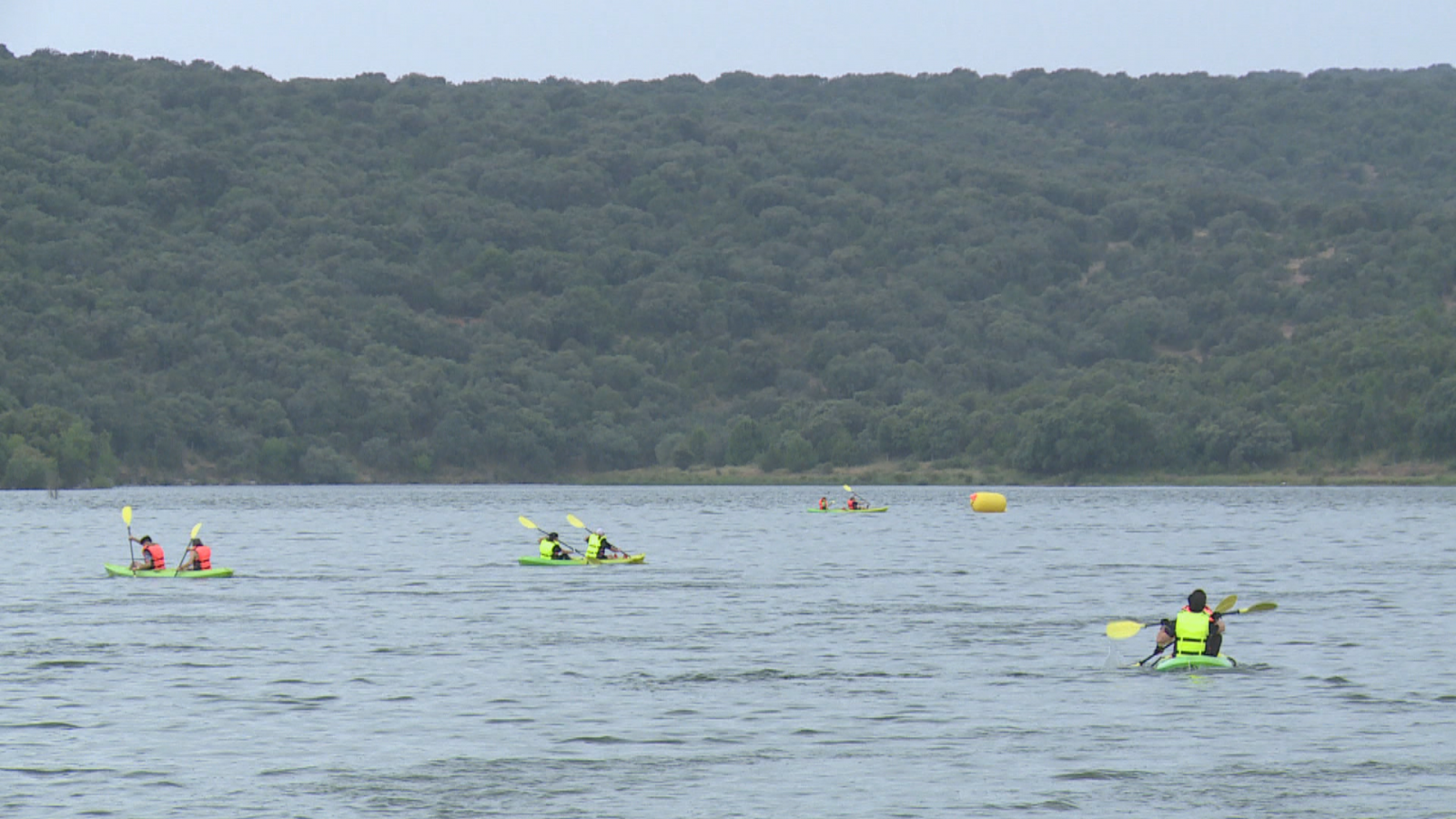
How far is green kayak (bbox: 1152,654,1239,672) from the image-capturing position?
3838cm

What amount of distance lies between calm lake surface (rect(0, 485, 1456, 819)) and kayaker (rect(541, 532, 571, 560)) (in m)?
1.00

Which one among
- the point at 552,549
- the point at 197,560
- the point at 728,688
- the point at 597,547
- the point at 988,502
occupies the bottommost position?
the point at 728,688

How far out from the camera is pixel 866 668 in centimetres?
3994

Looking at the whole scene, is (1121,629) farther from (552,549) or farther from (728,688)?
(552,549)

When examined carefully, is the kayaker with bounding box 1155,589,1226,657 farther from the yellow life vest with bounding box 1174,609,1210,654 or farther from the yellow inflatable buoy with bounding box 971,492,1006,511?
the yellow inflatable buoy with bounding box 971,492,1006,511

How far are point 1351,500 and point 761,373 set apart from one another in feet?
264

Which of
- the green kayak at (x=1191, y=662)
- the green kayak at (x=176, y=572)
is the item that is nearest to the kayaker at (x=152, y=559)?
the green kayak at (x=176, y=572)

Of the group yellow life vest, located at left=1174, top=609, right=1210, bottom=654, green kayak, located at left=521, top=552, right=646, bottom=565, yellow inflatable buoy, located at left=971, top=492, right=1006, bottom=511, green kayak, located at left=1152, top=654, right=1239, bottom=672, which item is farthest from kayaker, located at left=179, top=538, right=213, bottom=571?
yellow inflatable buoy, located at left=971, top=492, right=1006, bottom=511

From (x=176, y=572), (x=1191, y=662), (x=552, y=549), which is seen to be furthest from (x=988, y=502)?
(x=1191, y=662)

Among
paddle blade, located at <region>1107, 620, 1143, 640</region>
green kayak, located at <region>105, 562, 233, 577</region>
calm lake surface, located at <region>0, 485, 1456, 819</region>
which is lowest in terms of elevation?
calm lake surface, located at <region>0, 485, 1456, 819</region>

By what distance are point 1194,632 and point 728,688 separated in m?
8.84

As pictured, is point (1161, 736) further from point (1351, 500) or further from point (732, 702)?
point (1351, 500)

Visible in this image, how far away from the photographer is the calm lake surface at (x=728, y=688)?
2736 cm

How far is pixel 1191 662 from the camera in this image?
38.5m
